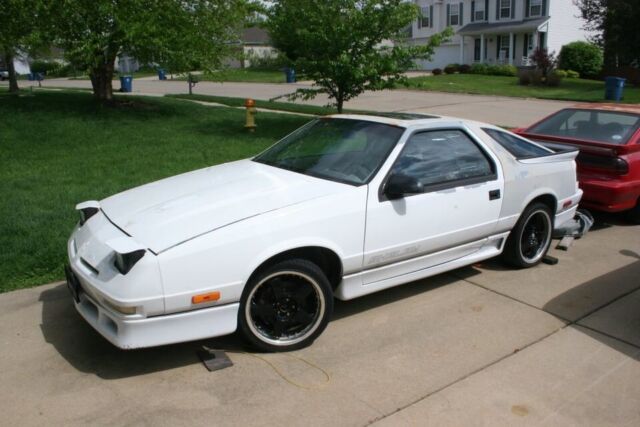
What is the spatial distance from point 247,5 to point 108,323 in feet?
38.3

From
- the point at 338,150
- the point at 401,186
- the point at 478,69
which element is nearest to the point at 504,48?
the point at 478,69

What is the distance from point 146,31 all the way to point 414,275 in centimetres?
953

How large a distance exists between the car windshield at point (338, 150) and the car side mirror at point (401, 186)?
149 mm

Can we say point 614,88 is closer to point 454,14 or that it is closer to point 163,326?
point 163,326

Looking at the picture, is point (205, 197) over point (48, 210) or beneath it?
over

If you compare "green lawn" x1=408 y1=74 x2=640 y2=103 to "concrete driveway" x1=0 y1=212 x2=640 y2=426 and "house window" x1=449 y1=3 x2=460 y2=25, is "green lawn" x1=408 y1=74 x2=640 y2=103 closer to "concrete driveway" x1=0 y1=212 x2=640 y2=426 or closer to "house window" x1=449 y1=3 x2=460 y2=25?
"house window" x1=449 y1=3 x2=460 y2=25

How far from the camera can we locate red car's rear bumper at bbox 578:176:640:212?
642 cm

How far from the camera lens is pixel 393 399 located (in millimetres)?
3340

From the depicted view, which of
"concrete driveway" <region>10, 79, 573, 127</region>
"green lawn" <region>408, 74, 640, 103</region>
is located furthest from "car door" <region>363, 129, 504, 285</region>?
"green lawn" <region>408, 74, 640, 103</region>

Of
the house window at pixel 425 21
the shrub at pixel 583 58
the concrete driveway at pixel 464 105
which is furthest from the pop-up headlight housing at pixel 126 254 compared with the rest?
the house window at pixel 425 21

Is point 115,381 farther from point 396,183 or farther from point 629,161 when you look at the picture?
point 629,161

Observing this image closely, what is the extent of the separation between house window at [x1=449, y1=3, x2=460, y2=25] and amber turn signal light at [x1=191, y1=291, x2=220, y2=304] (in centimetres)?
4722

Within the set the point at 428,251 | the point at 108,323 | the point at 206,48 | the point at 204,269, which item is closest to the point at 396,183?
the point at 428,251

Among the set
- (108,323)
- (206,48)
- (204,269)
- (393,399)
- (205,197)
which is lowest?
(393,399)
